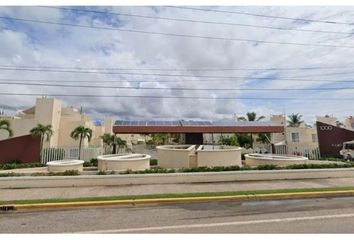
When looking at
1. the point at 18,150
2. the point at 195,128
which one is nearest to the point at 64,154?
the point at 18,150

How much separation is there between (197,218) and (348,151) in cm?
2491

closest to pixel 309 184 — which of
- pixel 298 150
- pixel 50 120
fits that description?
pixel 298 150

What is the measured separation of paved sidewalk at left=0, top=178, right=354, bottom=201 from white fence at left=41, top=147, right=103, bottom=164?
38.2 ft

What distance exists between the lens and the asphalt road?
20.4 ft

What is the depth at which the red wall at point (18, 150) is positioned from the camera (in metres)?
22.0

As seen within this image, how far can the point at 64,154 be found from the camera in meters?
23.1

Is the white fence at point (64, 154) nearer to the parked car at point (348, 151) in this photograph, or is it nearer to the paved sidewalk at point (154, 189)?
the paved sidewalk at point (154, 189)

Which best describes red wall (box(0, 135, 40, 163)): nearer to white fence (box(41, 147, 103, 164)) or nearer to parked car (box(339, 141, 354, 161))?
white fence (box(41, 147, 103, 164))

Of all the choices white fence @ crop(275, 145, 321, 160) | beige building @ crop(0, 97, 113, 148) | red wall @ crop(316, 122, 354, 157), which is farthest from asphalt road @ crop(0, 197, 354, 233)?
red wall @ crop(316, 122, 354, 157)

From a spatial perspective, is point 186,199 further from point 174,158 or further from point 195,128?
point 195,128

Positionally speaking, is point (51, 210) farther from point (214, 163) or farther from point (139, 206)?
point (214, 163)

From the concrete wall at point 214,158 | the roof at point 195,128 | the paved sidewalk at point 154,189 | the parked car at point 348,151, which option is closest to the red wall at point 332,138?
the parked car at point 348,151

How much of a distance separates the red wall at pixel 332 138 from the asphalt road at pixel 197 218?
75.8ft

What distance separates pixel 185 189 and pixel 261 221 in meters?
4.73
